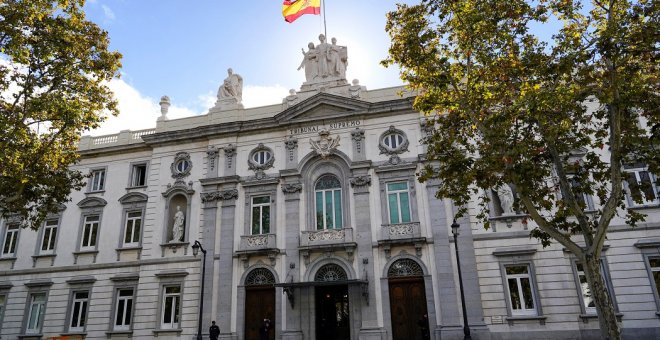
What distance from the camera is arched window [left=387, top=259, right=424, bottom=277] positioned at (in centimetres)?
2175

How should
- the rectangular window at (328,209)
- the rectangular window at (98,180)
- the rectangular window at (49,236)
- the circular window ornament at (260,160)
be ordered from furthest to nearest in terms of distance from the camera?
1. the rectangular window at (98,180)
2. the rectangular window at (49,236)
3. the circular window ornament at (260,160)
4. the rectangular window at (328,209)

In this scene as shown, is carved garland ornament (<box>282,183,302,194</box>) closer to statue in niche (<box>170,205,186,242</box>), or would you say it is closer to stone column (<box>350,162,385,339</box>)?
stone column (<box>350,162,385,339</box>)

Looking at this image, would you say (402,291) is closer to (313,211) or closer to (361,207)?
(361,207)

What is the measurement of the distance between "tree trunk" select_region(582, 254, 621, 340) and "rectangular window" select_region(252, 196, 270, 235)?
15738 millimetres

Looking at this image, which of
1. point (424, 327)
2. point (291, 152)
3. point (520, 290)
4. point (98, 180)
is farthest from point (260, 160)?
point (520, 290)

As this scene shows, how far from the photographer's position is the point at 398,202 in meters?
23.1

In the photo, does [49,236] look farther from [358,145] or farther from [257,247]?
[358,145]

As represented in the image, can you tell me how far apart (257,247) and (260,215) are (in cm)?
189

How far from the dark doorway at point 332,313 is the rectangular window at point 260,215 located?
4.40 m

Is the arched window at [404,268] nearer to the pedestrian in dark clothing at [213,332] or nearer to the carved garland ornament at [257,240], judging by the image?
the carved garland ornament at [257,240]

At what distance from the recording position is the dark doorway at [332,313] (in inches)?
869

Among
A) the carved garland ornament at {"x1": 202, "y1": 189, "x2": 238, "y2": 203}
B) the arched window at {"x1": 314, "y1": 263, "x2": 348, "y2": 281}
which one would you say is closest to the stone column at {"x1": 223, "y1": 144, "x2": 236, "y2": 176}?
the carved garland ornament at {"x1": 202, "y1": 189, "x2": 238, "y2": 203}

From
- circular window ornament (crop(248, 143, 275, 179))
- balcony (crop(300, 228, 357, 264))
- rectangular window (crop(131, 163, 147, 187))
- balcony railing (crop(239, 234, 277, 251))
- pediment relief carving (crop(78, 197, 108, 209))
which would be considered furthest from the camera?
rectangular window (crop(131, 163, 147, 187))

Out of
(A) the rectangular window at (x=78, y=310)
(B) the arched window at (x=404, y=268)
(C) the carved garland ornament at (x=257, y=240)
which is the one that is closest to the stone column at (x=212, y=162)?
(C) the carved garland ornament at (x=257, y=240)
